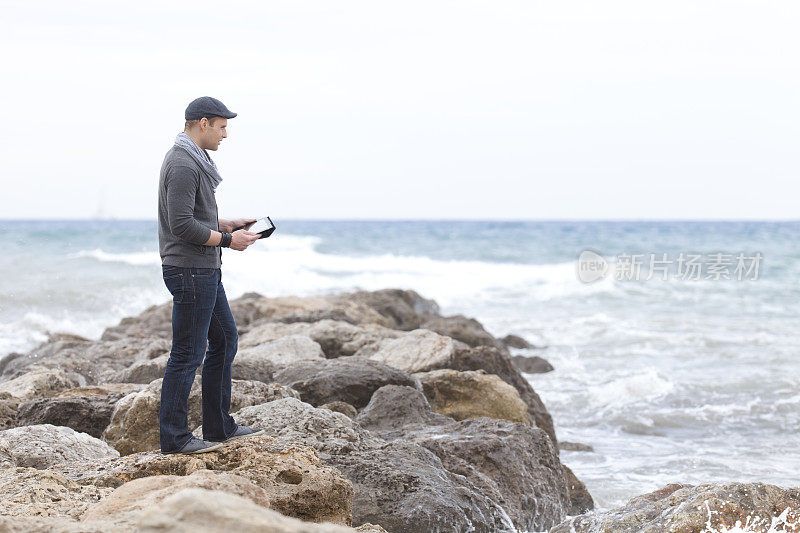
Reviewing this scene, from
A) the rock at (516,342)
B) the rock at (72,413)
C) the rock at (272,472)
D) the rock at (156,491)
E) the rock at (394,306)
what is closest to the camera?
the rock at (156,491)

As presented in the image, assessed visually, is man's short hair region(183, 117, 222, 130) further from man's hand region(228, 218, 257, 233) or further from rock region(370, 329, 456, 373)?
rock region(370, 329, 456, 373)

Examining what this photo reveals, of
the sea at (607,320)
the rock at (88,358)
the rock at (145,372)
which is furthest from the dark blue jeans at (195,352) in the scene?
the rock at (88,358)

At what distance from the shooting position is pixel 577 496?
5258 mm

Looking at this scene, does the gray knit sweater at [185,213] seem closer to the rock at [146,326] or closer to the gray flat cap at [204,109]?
the gray flat cap at [204,109]

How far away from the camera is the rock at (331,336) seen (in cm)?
785

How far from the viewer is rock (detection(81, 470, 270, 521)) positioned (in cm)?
277

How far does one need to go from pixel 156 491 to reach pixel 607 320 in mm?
13518


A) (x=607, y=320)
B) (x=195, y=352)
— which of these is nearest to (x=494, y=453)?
(x=195, y=352)

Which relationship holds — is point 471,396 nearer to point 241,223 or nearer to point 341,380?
point 341,380

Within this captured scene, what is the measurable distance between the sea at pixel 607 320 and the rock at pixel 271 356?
7.82 ft

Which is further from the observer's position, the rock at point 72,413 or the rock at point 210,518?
the rock at point 72,413

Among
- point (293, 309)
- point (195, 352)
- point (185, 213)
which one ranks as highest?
point (185, 213)

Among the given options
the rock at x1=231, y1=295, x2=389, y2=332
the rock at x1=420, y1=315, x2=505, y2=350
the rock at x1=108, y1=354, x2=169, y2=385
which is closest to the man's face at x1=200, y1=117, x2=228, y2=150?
the rock at x1=108, y1=354, x2=169, y2=385

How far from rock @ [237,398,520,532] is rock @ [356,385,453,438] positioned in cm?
67
